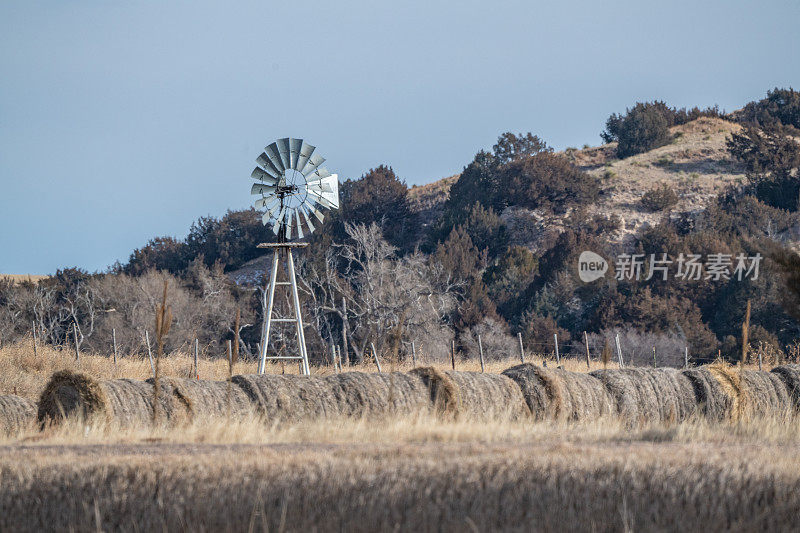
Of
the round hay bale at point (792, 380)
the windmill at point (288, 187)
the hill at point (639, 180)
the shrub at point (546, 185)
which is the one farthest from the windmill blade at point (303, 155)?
the shrub at point (546, 185)

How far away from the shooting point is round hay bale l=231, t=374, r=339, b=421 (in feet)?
48.9

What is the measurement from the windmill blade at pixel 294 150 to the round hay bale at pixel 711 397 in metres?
11.8

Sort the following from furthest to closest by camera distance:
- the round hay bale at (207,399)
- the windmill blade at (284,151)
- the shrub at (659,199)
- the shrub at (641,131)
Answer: the shrub at (641,131), the shrub at (659,199), the windmill blade at (284,151), the round hay bale at (207,399)

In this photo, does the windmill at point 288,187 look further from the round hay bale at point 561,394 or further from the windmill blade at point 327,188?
the round hay bale at point 561,394

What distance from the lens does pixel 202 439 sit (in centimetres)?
1146

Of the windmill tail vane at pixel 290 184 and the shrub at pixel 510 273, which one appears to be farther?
the shrub at pixel 510 273

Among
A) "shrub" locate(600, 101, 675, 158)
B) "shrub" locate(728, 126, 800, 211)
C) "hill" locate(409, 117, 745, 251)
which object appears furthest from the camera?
"shrub" locate(600, 101, 675, 158)

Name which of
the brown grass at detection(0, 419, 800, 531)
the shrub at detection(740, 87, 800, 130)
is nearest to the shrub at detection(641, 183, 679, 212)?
the shrub at detection(740, 87, 800, 130)

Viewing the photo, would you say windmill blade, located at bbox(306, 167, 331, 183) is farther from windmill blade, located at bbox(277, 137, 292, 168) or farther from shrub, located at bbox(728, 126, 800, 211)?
shrub, located at bbox(728, 126, 800, 211)

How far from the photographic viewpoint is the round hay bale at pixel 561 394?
53.7ft

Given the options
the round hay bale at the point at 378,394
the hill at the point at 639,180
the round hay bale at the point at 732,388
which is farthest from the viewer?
the hill at the point at 639,180

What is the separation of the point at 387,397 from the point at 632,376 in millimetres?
5131

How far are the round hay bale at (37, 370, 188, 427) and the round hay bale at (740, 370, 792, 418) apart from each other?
10572 mm

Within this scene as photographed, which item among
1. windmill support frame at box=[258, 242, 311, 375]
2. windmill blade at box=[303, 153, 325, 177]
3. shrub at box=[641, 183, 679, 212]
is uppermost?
shrub at box=[641, 183, 679, 212]
